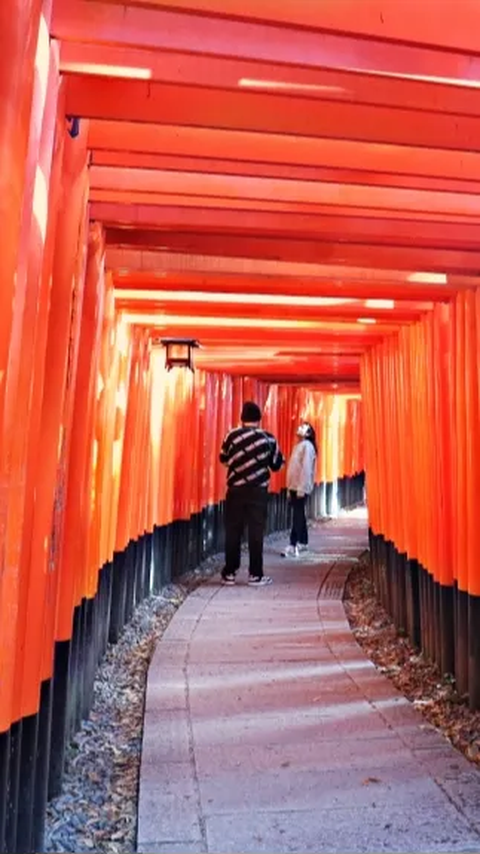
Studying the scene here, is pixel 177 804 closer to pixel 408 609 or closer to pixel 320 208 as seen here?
pixel 320 208

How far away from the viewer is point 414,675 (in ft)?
14.8

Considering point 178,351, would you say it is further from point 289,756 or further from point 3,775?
point 3,775

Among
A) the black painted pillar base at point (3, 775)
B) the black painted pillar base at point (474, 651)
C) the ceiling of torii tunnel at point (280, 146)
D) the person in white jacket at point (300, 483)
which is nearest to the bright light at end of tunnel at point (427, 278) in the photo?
the ceiling of torii tunnel at point (280, 146)

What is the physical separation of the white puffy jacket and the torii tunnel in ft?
10.4

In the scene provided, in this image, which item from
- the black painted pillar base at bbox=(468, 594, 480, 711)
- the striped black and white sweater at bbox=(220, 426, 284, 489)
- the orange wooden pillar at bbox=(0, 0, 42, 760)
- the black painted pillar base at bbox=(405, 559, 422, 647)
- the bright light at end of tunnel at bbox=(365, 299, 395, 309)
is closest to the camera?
the orange wooden pillar at bbox=(0, 0, 42, 760)

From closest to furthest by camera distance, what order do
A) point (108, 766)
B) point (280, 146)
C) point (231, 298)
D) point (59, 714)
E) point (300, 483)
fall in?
point (280, 146) → point (59, 714) → point (108, 766) → point (231, 298) → point (300, 483)

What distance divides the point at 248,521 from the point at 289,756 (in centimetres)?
406

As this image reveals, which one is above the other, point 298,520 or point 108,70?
point 108,70

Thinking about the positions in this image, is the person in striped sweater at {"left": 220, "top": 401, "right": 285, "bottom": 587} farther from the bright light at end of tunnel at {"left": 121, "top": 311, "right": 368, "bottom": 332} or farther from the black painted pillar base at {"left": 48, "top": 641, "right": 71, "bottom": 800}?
the black painted pillar base at {"left": 48, "top": 641, "right": 71, "bottom": 800}

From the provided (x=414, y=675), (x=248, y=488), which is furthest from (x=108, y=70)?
(x=248, y=488)

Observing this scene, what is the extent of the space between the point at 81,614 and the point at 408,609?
263cm

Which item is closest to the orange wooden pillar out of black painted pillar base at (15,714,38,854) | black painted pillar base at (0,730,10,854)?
black painted pillar base at (0,730,10,854)

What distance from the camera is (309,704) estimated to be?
12.8 ft

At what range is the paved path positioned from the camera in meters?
2.57
